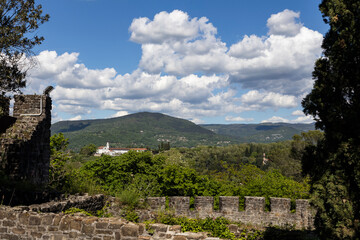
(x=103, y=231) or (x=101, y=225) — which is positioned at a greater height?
(x=101, y=225)

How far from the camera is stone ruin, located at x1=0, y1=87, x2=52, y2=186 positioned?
10.3 metres

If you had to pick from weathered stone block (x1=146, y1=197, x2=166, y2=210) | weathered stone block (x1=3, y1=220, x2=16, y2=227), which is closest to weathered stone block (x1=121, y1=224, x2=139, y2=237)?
weathered stone block (x1=3, y1=220, x2=16, y2=227)

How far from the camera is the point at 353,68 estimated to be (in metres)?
7.27

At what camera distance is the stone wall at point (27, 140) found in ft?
33.7

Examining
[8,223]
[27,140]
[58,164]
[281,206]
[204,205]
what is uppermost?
[27,140]

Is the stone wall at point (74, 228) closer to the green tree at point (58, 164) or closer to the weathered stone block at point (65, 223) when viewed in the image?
the weathered stone block at point (65, 223)

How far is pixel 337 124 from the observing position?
721cm

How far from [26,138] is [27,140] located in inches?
4.0

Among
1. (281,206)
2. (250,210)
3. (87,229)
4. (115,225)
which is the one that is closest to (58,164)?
(250,210)

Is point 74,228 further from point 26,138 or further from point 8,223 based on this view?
point 26,138

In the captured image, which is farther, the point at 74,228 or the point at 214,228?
the point at 214,228

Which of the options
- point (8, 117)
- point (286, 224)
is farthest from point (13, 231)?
point (286, 224)

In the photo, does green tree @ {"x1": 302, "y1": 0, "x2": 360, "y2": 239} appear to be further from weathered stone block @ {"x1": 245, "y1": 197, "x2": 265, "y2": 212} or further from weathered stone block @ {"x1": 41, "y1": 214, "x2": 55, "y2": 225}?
weathered stone block @ {"x1": 245, "y1": 197, "x2": 265, "y2": 212}

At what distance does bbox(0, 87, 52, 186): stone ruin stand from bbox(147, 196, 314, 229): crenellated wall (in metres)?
4.88
